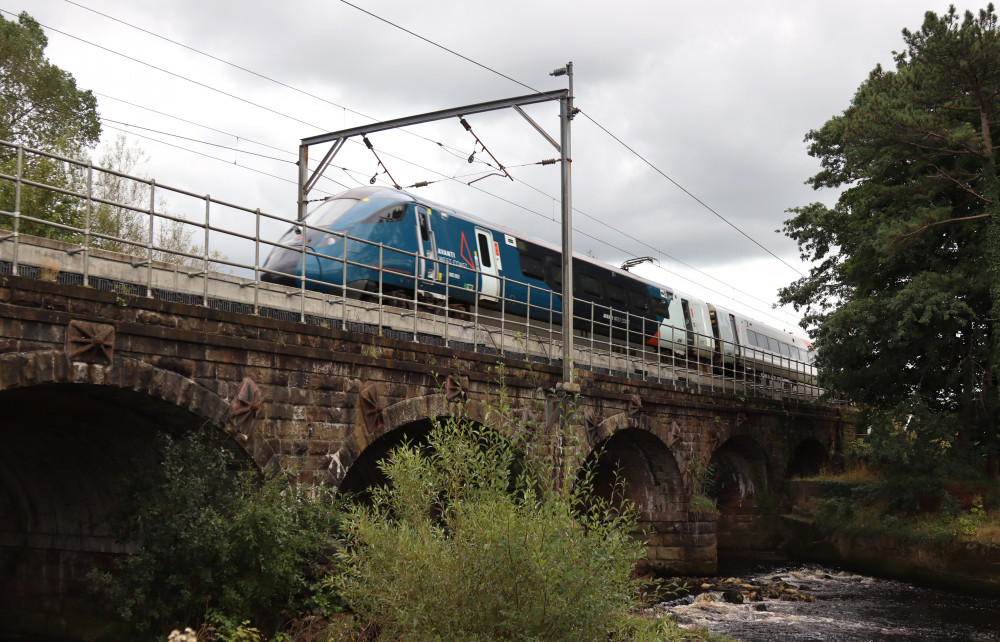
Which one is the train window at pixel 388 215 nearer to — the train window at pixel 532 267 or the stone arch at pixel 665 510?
the train window at pixel 532 267

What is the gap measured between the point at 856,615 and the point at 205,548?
13.1 m

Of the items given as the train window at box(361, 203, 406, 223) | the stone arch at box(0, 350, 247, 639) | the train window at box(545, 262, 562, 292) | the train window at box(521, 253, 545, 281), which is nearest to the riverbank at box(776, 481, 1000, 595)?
the train window at box(545, 262, 562, 292)

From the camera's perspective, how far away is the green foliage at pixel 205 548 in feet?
29.3

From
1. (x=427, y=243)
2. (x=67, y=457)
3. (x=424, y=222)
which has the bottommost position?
(x=67, y=457)

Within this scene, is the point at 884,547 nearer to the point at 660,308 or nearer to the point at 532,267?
the point at 660,308

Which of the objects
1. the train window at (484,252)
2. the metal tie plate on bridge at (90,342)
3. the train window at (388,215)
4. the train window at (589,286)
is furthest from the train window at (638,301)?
the metal tie plate on bridge at (90,342)

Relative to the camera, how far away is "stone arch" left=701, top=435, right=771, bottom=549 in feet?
87.6

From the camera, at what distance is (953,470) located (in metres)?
20.3

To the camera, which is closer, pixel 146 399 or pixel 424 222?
pixel 146 399

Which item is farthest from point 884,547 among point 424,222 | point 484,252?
point 424,222

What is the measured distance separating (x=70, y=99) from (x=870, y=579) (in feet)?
90.5

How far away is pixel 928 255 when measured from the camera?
21.6 metres

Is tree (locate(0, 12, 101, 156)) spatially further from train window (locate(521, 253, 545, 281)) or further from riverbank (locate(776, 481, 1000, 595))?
riverbank (locate(776, 481, 1000, 595))

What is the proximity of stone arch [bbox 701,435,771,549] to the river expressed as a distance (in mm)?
5736
